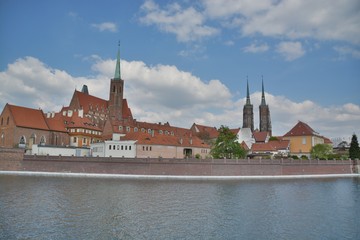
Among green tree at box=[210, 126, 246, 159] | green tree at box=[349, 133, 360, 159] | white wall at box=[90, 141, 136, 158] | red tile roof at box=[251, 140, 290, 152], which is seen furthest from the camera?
red tile roof at box=[251, 140, 290, 152]

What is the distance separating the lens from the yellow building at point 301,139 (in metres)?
97.9

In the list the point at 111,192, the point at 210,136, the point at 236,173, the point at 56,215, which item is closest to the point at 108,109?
the point at 210,136

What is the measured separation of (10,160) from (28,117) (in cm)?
1487

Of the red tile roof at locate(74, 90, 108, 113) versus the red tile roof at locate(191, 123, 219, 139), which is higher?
the red tile roof at locate(74, 90, 108, 113)

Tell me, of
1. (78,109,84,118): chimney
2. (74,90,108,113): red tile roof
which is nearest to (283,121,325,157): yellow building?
(74,90,108,113): red tile roof

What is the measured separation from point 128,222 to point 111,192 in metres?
14.5

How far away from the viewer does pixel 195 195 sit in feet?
119

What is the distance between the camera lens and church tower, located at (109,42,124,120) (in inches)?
3723

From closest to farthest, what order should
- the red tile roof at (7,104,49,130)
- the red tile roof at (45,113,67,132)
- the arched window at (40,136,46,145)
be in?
1. the red tile roof at (7,104,49,130)
2. the arched window at (40,136,46,145)
3. the red tile roof at (45,113,67,132)

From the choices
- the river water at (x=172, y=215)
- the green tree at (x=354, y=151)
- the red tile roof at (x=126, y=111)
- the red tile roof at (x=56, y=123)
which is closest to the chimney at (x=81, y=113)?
the red tile roof at (x=56, y=123)

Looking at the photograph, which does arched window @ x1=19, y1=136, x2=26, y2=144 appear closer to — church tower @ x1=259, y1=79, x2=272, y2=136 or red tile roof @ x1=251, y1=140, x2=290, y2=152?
red tile roof @ x1=251, y1=140, x2=290, y2=152

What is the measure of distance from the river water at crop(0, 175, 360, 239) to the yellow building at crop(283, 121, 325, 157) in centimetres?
6238

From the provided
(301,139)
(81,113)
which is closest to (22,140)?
(81,113)

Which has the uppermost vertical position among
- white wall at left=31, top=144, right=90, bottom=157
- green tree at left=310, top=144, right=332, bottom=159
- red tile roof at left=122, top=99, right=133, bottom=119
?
red tile roof at left=122, top=99, right=133, bottom=119
